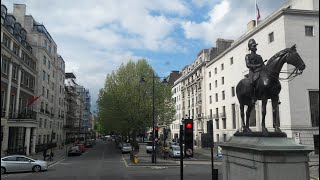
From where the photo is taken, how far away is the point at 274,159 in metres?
8.27

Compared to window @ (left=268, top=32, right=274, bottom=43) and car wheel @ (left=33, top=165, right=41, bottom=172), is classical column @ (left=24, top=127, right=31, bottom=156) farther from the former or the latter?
window @ (left=268, top=32, right=274, bottom=43)

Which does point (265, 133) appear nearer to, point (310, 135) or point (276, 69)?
point (276, 69)

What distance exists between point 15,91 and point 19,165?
19.3 metres

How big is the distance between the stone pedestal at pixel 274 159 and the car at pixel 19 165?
2254 centimetres

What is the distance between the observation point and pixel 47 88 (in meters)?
61.7

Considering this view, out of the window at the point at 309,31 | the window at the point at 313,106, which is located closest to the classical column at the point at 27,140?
the window at the point at 313,106

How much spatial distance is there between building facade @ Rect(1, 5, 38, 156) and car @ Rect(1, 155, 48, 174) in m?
10.6

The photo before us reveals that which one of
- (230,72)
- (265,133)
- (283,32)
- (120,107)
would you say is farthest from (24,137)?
(265,133)

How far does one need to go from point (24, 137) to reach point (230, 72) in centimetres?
3303

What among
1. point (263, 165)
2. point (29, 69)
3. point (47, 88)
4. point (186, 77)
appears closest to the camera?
point (263, 165)

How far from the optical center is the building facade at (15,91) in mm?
38875

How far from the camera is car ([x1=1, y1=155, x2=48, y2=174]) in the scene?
2633 cm

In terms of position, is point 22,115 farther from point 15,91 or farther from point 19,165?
point 19,165

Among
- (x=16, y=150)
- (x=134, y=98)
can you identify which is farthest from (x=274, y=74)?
(x=16, y=150)
